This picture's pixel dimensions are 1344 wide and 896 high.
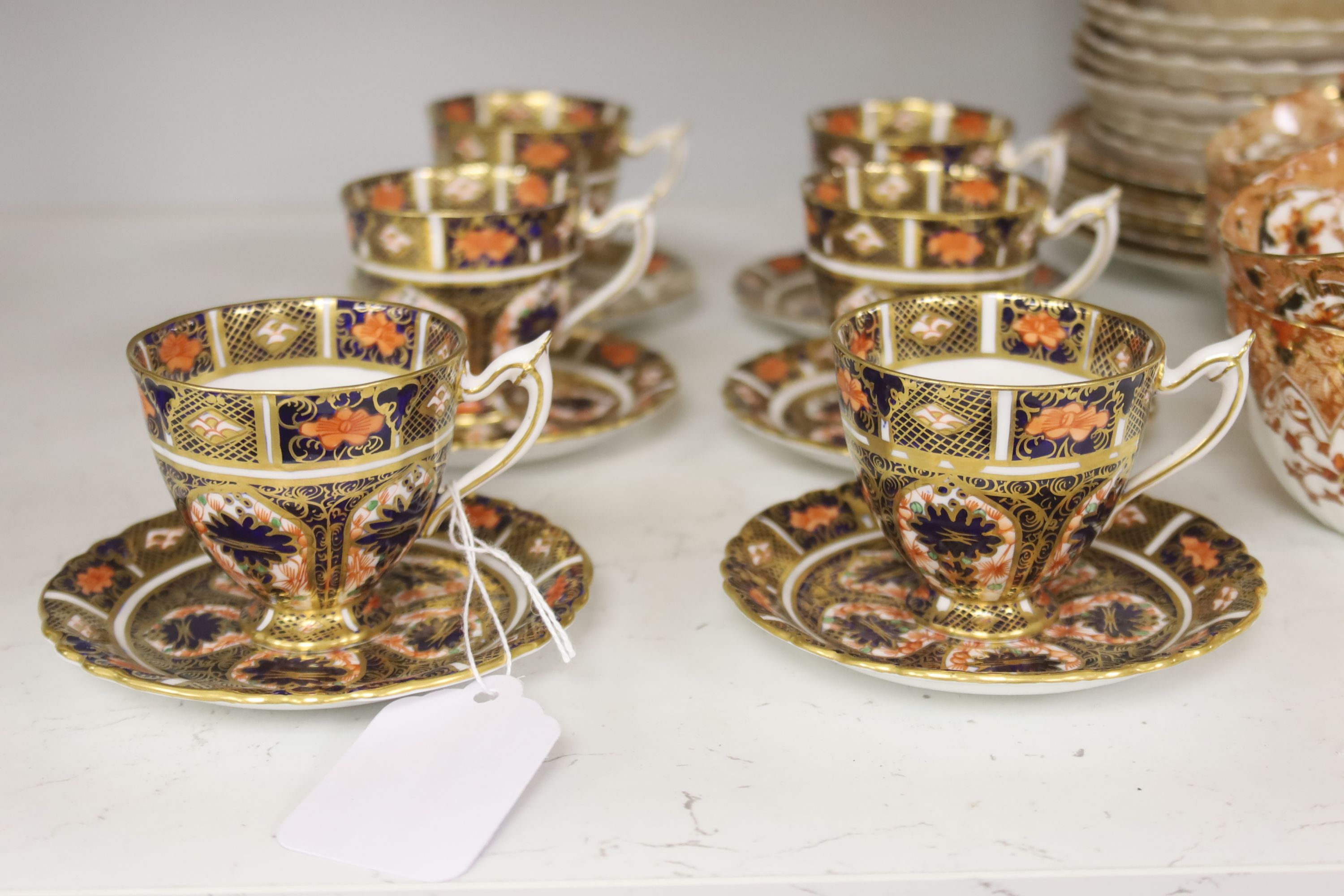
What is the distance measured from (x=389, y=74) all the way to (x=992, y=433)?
112cm

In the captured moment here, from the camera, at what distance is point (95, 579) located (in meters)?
0.70

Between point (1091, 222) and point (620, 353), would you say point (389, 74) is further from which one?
point (1091, 222)

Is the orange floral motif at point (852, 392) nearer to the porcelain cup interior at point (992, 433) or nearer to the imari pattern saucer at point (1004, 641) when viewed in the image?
Result: the porcelain cup interior at point (992, 433)

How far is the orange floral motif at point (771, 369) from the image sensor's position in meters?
1.02

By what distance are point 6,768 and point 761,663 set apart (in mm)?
364

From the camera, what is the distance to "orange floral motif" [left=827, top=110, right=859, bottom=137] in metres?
1.28

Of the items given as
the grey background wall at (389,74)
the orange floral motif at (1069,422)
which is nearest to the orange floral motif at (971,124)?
the grey background wall at (389,74)

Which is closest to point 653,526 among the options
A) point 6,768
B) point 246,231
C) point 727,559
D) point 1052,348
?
point 727,559

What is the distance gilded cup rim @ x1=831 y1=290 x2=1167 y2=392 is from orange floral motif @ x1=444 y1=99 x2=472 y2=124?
2.08 ft

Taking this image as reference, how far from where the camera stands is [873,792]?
1.92 feet

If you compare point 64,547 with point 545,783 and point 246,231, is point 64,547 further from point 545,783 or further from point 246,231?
point 246,231

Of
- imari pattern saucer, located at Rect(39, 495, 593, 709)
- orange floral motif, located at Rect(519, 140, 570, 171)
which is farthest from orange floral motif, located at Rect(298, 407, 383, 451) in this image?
orange floral motif, located at Rect(519, 140, 570, 171)

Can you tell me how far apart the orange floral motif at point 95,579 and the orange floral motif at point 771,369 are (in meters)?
0.49

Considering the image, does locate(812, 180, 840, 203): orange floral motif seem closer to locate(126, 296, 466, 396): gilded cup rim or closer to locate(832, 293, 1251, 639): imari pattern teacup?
locate(832, 293, 1251, 639): imari pattern teacup
